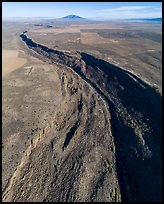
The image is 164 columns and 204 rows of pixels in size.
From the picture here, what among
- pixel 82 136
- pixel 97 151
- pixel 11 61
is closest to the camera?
pixel 97 151

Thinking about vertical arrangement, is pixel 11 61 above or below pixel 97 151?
above

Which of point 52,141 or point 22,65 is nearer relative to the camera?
point 52,141

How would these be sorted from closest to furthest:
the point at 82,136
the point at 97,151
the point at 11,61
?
the point at 97,151 → the point at 82,136 → the point at 11,61

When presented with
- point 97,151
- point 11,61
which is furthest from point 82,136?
point 11,61

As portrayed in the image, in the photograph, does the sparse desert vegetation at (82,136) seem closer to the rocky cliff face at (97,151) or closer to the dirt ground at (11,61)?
the rocky cliff face at (97,151)

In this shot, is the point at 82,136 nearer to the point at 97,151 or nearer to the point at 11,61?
the point at 97,151

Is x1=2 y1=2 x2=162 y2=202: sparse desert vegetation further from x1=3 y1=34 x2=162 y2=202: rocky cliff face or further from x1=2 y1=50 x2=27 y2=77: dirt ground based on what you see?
x1=2 y1=50 x2=27 y2=77: dirt ground

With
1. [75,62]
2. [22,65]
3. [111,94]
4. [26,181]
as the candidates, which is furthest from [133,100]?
[22,65]

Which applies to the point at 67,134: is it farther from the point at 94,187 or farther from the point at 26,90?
the point at 26,90

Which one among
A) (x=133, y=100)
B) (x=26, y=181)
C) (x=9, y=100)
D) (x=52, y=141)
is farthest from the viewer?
(x=9, y=100)
